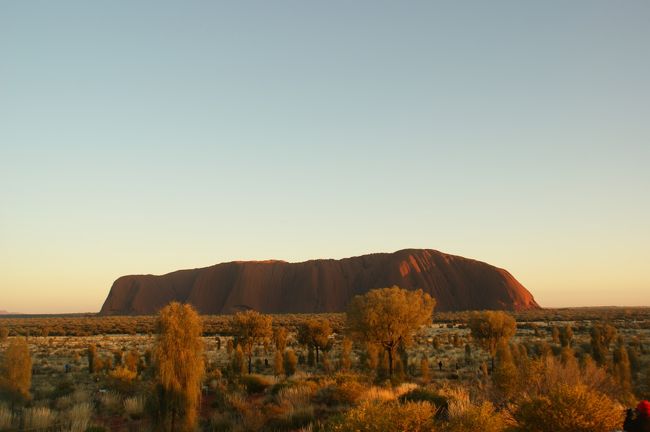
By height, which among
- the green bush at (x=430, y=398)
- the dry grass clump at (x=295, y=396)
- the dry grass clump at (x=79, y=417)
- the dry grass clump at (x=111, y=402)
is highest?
the green bush at (x=430, y=398)

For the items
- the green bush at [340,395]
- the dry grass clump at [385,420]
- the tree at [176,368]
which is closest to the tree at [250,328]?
the green bush at [340,395]

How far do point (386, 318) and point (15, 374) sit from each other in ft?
58.0

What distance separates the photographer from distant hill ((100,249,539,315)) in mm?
131625

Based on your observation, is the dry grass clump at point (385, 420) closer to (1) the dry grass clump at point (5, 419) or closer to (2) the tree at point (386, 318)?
(1) the dry grass clump at point (5, 419)

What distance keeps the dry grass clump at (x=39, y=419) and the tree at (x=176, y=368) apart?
5.08 meters

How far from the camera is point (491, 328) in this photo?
115 ft

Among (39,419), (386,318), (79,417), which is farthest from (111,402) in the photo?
(386,318)

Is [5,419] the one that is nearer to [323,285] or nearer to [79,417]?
[79,417]

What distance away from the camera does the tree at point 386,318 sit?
27781 mm

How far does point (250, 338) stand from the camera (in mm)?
37562

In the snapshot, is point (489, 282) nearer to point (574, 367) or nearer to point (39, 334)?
point (39, 334)

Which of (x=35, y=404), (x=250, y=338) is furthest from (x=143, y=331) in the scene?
(x=35, y=404)

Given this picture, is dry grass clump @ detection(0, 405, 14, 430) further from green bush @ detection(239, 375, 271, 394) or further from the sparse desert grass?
green bush @ detection(239, 375, 271, 394)

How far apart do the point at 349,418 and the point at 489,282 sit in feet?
437
